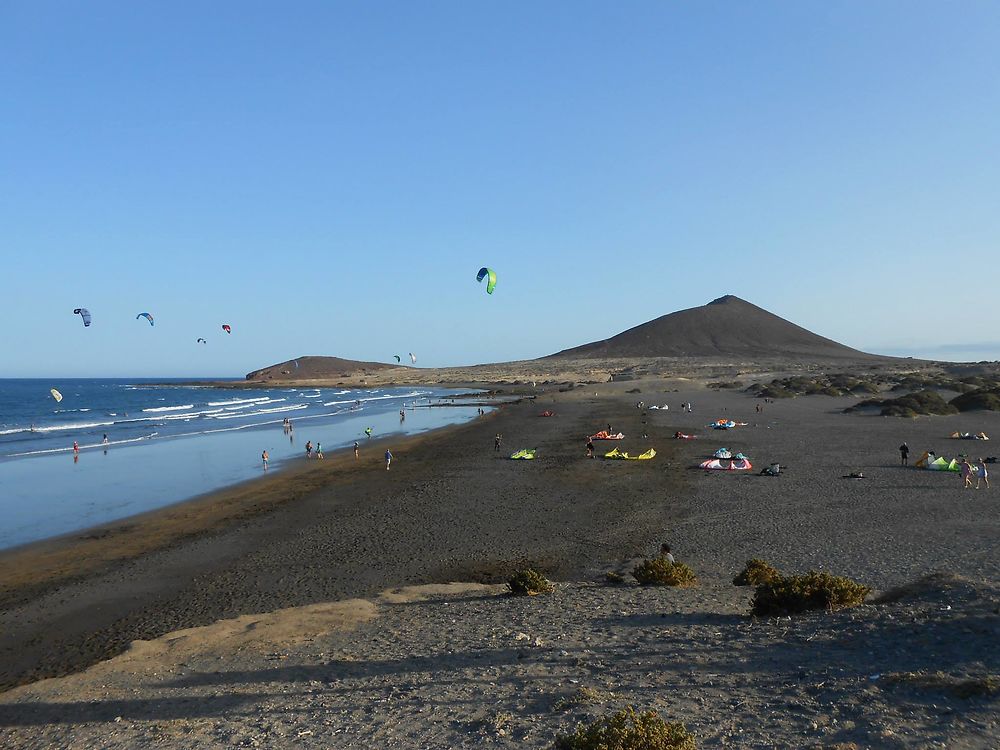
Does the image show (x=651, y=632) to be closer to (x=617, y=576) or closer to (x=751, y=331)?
(x=617, y=576)

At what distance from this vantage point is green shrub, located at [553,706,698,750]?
17.9ft

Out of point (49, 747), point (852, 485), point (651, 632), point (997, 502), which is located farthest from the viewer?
point (852, 485)

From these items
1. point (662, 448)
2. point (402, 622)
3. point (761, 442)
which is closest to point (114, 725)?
point (402, 622)

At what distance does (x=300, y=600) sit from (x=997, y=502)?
17506mm

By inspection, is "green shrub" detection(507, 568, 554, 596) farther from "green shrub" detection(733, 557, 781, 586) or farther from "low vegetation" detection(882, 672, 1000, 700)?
"low vegetation" detection(882, 672, 1000, 700)

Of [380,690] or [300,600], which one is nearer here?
[380,690]

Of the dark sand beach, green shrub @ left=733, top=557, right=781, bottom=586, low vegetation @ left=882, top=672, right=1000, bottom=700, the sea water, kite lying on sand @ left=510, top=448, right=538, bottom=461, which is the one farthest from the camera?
kite lying on sand @ left=510, top=448, right=538, bottom=461

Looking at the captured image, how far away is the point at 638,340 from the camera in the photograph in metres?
174

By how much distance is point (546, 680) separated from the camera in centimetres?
766

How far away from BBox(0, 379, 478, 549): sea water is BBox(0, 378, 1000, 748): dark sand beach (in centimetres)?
328

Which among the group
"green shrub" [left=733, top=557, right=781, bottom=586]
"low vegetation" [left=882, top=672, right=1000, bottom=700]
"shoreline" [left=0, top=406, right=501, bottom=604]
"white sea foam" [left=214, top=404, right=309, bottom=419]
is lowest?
"shoreline" [left=0, top=406, right=501, bottom=604]

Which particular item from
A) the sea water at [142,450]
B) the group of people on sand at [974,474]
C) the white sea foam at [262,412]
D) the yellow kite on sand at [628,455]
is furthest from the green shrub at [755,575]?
the white sea foam at [262,412]

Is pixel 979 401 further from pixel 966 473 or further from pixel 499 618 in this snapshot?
pixel 499 618

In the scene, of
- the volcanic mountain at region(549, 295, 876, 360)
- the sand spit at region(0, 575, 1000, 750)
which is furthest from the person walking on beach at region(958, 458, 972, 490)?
the volcanic mountain at region(549, 295, 876, 360)
